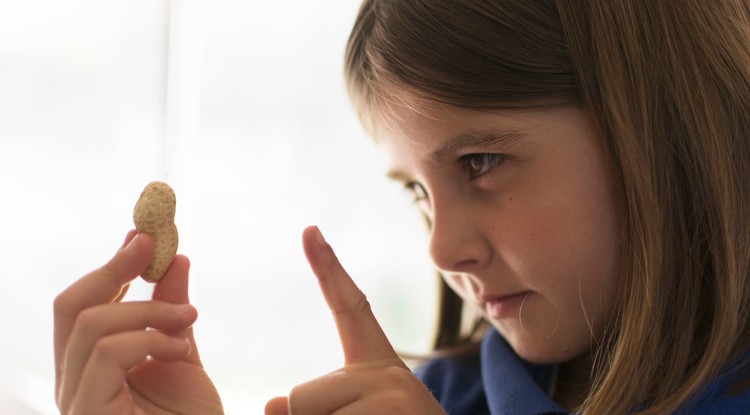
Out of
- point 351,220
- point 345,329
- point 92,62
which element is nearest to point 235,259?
point 351,220

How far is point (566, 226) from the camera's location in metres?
0.80

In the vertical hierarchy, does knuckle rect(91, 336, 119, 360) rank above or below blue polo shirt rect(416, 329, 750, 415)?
above

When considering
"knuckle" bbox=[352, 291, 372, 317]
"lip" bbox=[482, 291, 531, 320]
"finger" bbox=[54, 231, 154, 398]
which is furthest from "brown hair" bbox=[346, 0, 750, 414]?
"finger" bbox=[54, 231, 154, 398]

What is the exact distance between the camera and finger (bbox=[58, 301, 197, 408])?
0.66 metres

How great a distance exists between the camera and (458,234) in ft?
2.68

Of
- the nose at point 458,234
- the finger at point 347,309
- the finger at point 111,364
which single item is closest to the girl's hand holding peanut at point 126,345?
the finger at point 111,364

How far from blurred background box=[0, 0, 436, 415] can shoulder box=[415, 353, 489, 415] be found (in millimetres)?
105

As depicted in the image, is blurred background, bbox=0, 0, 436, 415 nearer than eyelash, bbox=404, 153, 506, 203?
No

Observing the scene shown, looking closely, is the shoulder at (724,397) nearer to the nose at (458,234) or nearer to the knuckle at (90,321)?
the nose at (458,234)

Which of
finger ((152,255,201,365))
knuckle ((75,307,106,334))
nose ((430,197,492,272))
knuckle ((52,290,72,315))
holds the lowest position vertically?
knuckle ((75,307,106,334))

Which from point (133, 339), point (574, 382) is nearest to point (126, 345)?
point (133, 339)

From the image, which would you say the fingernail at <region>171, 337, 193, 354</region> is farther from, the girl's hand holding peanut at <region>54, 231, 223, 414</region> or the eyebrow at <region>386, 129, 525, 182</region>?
the eyebrow at <region>386, 129, 525, 182</region>

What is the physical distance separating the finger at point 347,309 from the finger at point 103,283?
6.0 inches

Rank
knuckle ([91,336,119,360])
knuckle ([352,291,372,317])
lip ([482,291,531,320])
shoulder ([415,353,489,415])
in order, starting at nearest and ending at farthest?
knuckle ([91,336,119,360]) < knuckle ([352,291,372,317]) < lip ([482,291,531,320]) < shoulder ([415,353,489,415])
